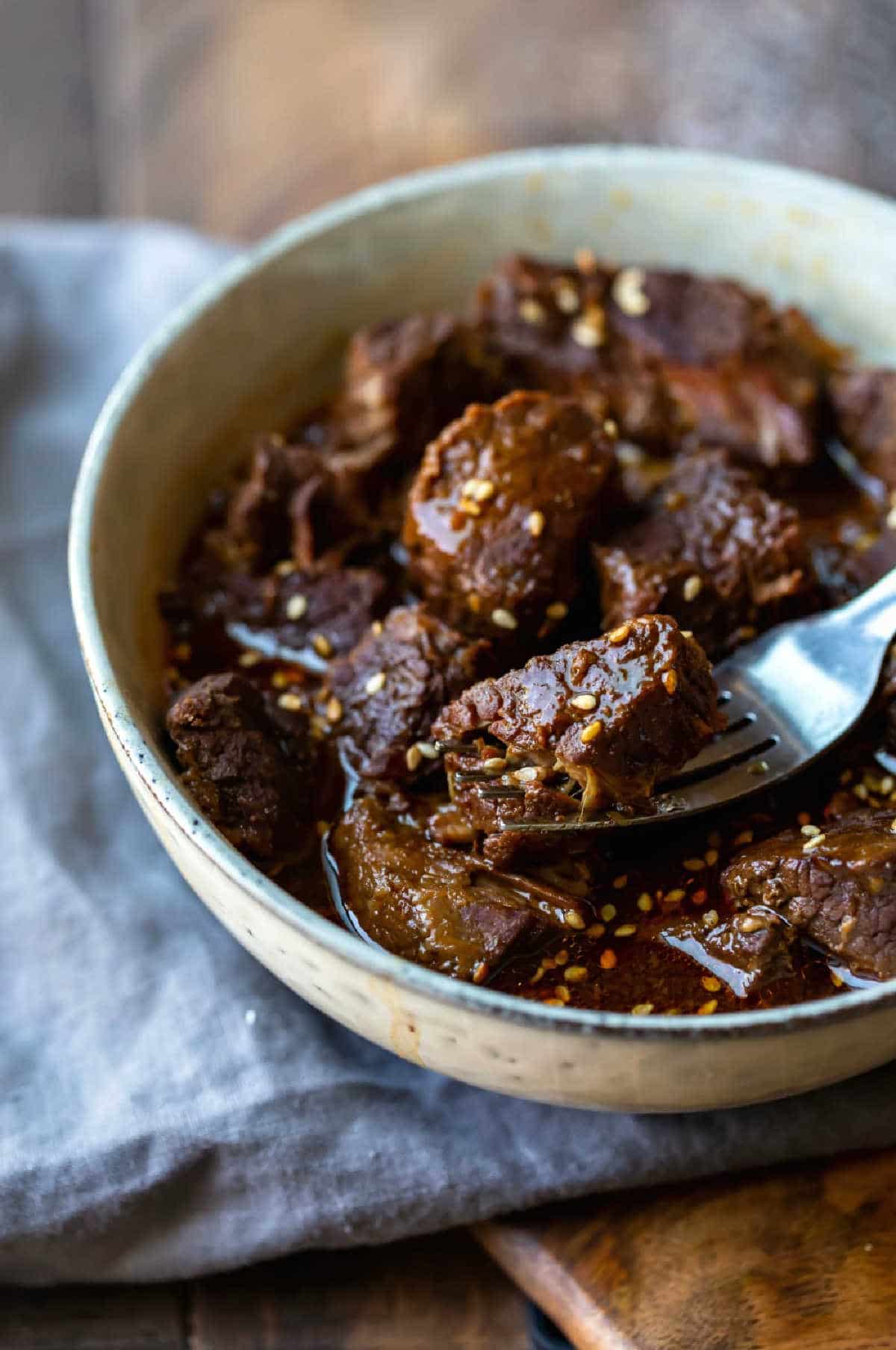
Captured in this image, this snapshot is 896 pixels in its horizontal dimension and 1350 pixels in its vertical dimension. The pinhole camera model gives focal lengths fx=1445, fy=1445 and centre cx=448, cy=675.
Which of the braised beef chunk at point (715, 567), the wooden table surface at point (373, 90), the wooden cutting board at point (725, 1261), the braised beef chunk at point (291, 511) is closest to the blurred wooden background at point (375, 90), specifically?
the wooden table surface at point (373, 90)

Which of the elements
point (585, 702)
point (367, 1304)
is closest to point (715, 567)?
point (585, 702)

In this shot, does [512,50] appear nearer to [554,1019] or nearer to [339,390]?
[339,390]

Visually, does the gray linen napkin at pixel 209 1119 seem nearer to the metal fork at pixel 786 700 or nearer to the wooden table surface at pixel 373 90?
the metal fork at pixel 786 700

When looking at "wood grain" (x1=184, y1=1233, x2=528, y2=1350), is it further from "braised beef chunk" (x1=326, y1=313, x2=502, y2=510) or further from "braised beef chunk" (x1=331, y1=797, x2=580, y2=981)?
"braised beef chunk" (x1=326, y1=313, x2=502, y2=510)

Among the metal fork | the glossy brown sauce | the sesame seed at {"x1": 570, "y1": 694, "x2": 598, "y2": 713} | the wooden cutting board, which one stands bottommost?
the wooden cutting board

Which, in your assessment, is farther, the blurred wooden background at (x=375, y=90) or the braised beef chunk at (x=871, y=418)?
the blurred wooden background at (x=375, y=90)

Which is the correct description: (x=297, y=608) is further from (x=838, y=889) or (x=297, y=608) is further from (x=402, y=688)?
(x=838, y=889)

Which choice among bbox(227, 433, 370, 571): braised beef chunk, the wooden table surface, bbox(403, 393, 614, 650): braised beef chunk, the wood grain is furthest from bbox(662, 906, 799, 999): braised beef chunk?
the wooden table surface
